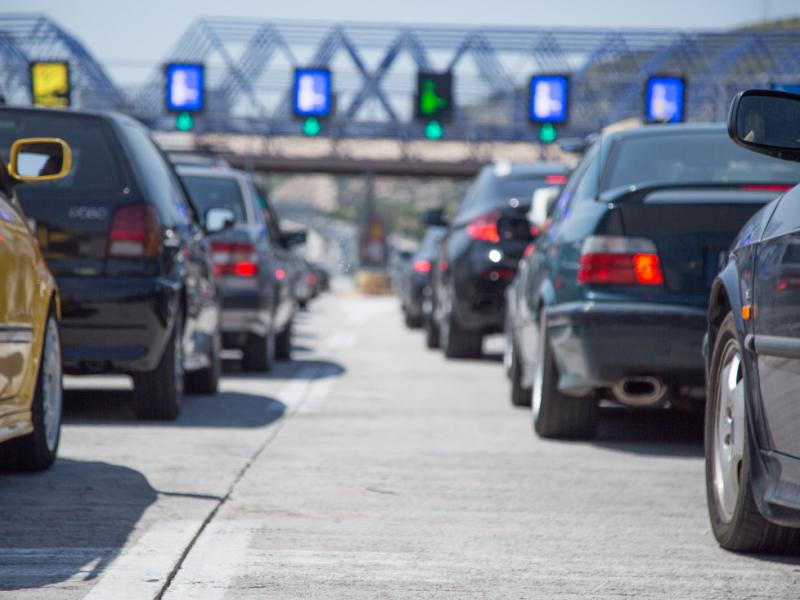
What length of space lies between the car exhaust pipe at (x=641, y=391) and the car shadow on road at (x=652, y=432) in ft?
1.08

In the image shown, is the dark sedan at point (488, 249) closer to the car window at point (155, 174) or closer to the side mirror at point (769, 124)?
the car window at point (155, 174)

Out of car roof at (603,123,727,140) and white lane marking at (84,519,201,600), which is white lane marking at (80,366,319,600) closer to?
white lane marking at (84,519,201,600)

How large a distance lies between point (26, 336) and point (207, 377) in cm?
484

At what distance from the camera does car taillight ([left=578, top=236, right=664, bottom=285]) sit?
8445 millimetres

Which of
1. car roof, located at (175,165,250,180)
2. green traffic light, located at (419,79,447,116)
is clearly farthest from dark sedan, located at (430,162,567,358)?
green traffic light, located at (419,79,447,116)

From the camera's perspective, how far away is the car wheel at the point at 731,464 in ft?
18.5

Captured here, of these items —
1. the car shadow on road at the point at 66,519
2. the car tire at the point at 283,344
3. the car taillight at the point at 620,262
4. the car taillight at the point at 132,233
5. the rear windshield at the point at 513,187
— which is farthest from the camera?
the car tire at the point at 283,344

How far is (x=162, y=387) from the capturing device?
386 inches

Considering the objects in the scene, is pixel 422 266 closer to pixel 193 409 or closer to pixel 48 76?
pixel 193 409

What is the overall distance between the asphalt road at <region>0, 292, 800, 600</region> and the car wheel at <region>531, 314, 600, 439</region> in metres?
0.11

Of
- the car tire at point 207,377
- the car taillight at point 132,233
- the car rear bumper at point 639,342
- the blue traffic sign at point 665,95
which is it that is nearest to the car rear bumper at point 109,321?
the car taillight at point 132,233

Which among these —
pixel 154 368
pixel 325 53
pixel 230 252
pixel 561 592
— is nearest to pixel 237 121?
pixel 325 53

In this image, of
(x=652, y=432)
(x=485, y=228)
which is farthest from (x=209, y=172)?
(x=652, y=432)

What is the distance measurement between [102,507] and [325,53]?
7409 cm
